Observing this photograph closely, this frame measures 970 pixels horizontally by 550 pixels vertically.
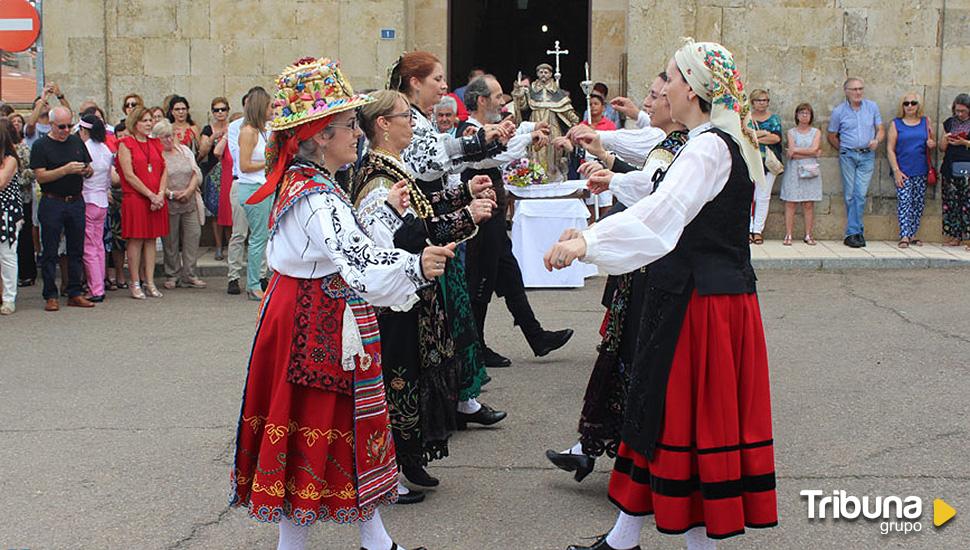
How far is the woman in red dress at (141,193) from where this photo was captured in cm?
1086

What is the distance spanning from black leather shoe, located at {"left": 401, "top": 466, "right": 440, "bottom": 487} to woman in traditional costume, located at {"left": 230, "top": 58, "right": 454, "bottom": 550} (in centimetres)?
122

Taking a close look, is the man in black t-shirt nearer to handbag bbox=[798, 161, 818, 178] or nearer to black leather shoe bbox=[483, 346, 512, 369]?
black leather shoe bbox=[483, 346, 512, 369]

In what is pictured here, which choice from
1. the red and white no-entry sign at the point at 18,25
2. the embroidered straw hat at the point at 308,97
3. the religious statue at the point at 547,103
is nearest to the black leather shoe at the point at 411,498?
the embroidered straw hat at the point at 308,97

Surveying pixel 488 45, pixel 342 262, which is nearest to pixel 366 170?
pixel 342 262

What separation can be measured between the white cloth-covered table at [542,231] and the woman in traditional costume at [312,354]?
275 inches

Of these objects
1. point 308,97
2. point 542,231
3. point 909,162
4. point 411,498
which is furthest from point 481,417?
point 909,162

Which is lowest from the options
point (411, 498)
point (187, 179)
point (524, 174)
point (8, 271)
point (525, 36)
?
point (411, 498)

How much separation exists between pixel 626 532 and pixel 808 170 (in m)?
10.1

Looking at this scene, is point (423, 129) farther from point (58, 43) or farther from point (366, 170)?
point (58, 43)

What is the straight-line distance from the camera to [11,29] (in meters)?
14.0

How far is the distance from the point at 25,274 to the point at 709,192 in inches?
382

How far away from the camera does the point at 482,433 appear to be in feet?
20.5

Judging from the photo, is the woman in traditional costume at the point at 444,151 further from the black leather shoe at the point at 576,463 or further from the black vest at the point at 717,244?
the black vest at the point at 717,244

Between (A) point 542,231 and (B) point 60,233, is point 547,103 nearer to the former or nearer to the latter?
(A) point 542,231
